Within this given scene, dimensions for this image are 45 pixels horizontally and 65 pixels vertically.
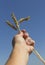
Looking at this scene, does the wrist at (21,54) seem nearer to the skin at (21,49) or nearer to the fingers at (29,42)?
the skin at (21,49)

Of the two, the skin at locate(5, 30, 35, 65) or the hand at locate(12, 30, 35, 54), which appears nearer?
the skin at locate(5, 30, 35, 65)

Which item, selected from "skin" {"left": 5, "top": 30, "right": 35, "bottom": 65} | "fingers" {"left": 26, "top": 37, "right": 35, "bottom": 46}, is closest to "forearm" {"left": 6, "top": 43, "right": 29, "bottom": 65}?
"skin" {"left": 5, "top": 30, "right": 35, "bottom": 65}

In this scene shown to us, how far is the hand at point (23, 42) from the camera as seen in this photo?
85.6 inches

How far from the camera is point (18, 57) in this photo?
6.68ft

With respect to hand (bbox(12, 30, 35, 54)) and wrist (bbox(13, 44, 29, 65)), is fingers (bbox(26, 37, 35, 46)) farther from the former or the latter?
wrist (bbox(13, 44, 29, 65))

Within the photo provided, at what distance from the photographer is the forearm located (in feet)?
6.54

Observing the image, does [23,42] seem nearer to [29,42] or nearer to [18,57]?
[29,42]

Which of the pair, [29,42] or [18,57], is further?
[29,42]

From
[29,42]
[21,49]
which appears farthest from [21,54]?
[29,42]

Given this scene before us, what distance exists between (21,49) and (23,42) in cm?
9

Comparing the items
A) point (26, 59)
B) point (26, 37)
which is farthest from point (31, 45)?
point (26, 59)

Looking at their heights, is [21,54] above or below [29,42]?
below

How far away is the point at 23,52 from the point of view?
6.97ft

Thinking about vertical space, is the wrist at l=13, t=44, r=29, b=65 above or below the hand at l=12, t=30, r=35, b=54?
below
